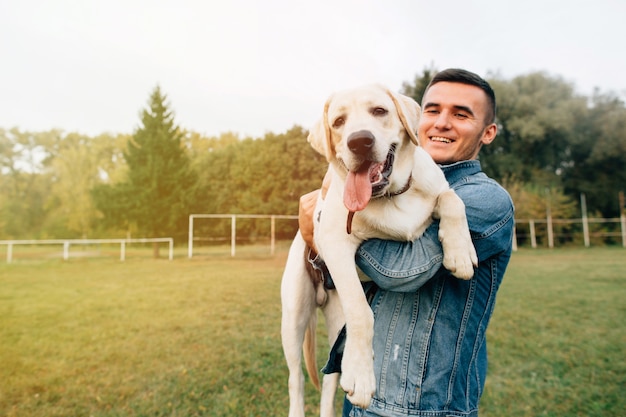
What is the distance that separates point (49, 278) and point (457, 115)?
46.2 ft

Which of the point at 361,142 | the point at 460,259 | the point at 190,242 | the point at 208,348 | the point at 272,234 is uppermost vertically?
the point at 361,142

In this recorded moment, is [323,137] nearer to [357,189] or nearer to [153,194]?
[357,189]

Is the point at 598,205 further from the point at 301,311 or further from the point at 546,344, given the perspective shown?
the point at 301,311

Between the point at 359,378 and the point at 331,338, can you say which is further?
the point at 331,338

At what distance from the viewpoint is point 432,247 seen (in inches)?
63.5

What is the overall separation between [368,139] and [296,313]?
121 cm

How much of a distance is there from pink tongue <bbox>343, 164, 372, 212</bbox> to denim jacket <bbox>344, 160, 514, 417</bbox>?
209mm

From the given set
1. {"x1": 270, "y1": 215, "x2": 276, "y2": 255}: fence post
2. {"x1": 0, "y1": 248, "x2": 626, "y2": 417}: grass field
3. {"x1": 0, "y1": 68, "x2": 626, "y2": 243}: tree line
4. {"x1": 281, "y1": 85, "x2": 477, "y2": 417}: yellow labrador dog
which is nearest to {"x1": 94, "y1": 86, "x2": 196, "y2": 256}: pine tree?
{"x1": 0, "y1": 68, "x2": 626, "y2": 243}: tree line

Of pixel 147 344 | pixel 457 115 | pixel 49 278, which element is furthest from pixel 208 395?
pixel 49 278

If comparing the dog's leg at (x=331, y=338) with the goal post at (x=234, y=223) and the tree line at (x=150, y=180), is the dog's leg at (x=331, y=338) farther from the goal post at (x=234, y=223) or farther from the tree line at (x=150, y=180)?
the goal post at (x=234, y=223)

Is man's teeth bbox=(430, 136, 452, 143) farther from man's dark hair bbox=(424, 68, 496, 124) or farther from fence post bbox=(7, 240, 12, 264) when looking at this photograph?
fence post bbox=(7, 240, 12, 264)

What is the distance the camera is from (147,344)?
704 centimetres

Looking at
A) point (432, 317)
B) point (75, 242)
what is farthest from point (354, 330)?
point (75, 242)

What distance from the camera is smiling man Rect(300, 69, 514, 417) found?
1.59 metres
